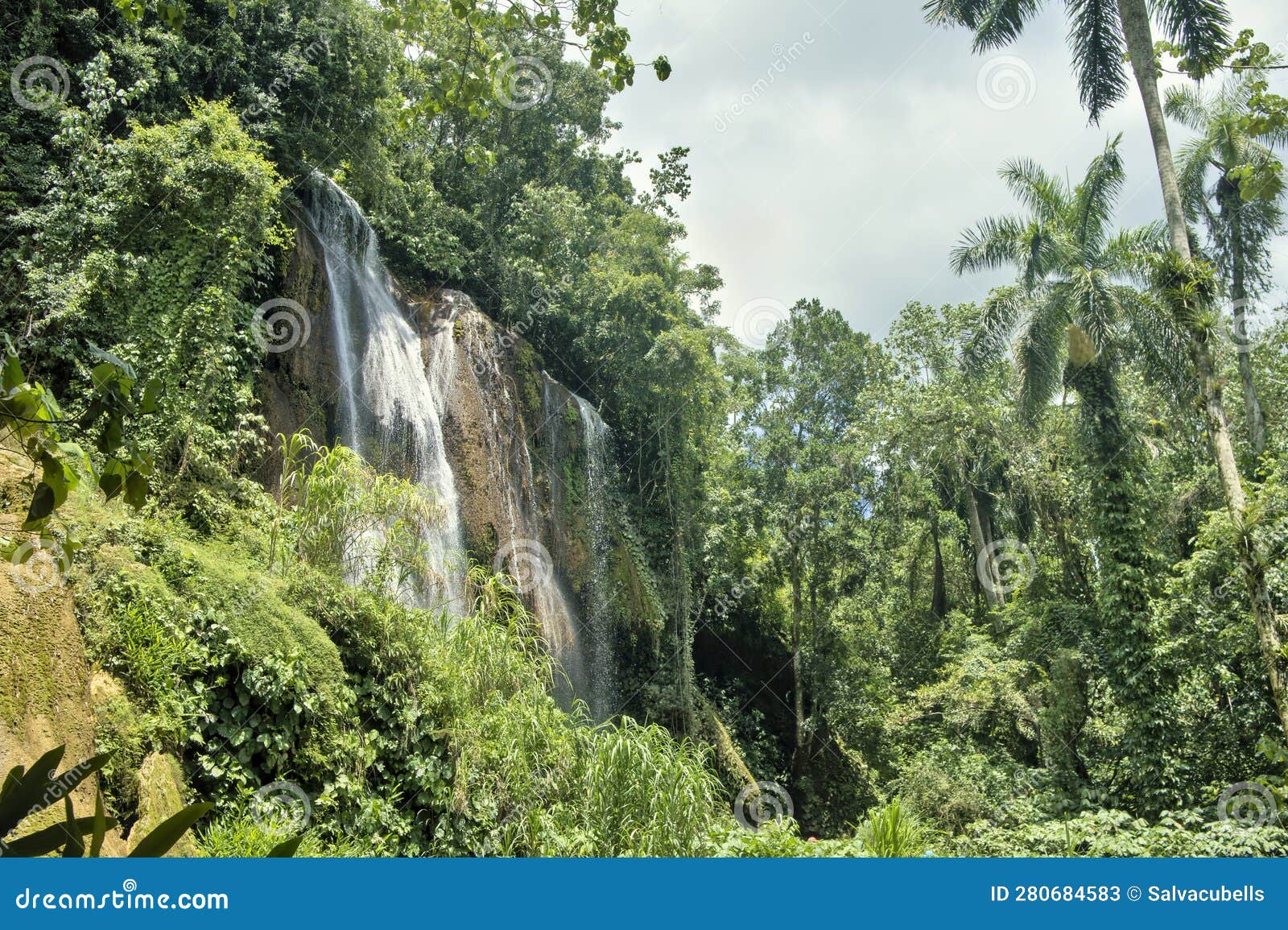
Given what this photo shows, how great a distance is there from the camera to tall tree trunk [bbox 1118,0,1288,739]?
999 centimetres

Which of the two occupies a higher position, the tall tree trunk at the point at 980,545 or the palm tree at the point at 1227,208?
the palm tree at the point at 1227,208

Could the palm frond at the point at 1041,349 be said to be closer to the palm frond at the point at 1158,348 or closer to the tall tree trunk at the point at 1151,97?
the palm frond at the point at 1158,348

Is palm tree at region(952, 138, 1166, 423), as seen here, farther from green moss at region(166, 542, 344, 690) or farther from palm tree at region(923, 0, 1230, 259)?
green moss at region(166, 542, 344, 690)

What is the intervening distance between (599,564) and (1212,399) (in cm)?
1025

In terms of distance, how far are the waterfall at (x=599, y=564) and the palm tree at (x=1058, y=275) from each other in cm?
790

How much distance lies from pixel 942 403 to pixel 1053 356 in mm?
4724

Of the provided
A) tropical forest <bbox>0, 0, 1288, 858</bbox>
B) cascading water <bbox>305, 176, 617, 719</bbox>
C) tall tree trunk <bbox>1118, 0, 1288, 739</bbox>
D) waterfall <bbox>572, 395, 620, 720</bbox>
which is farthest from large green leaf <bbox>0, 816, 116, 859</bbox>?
waterfall <bbox>572, 395, 620, 720</bbox>

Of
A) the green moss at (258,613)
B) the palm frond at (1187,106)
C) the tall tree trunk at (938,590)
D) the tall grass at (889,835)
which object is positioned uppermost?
the palm frond at (1187,106)

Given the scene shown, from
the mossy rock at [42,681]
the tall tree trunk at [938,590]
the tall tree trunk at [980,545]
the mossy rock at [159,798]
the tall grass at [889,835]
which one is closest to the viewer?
the mossy rock at [42,681]

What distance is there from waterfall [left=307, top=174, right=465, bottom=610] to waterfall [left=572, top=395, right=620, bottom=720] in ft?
13.4

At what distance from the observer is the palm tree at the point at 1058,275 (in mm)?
14898

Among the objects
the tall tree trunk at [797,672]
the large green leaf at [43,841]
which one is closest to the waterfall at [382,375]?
the large green leaf at [43,841]

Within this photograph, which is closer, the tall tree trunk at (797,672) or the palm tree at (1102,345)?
the palm tree at (1102,345)

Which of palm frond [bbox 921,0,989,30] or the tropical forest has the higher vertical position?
palm frond [bbox 921,0,989,30]
